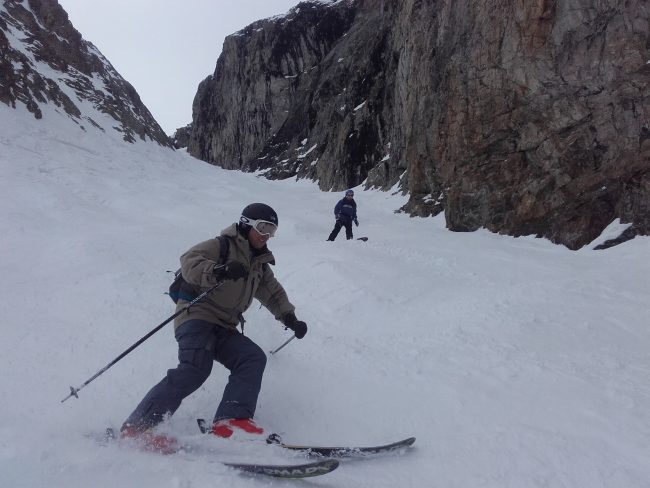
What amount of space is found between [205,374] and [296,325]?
3.13ft

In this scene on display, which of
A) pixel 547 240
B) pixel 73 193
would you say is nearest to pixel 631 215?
pixel 547 240

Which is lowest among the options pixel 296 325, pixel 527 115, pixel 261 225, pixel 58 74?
pixel 296 325

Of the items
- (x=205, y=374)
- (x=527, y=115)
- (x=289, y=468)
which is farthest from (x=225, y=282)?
(x=527, y=115)

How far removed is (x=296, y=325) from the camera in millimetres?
4168

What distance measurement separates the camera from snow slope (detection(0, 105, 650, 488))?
2.99 metres

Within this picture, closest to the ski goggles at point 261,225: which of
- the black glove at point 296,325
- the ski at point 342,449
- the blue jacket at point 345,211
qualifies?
the black glove at point 296,325

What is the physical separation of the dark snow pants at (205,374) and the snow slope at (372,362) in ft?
0.80

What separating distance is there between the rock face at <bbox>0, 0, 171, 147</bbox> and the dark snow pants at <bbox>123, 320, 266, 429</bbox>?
2360 centimetres

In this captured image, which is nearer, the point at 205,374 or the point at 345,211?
the point at 205,374

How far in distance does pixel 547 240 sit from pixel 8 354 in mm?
12265

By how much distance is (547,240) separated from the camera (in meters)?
12.6

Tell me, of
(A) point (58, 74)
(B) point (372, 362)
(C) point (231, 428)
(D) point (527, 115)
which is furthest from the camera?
(A) point (58, 74)

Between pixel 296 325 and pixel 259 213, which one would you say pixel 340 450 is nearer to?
pixel 296 325

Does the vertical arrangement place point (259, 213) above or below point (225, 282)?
above
